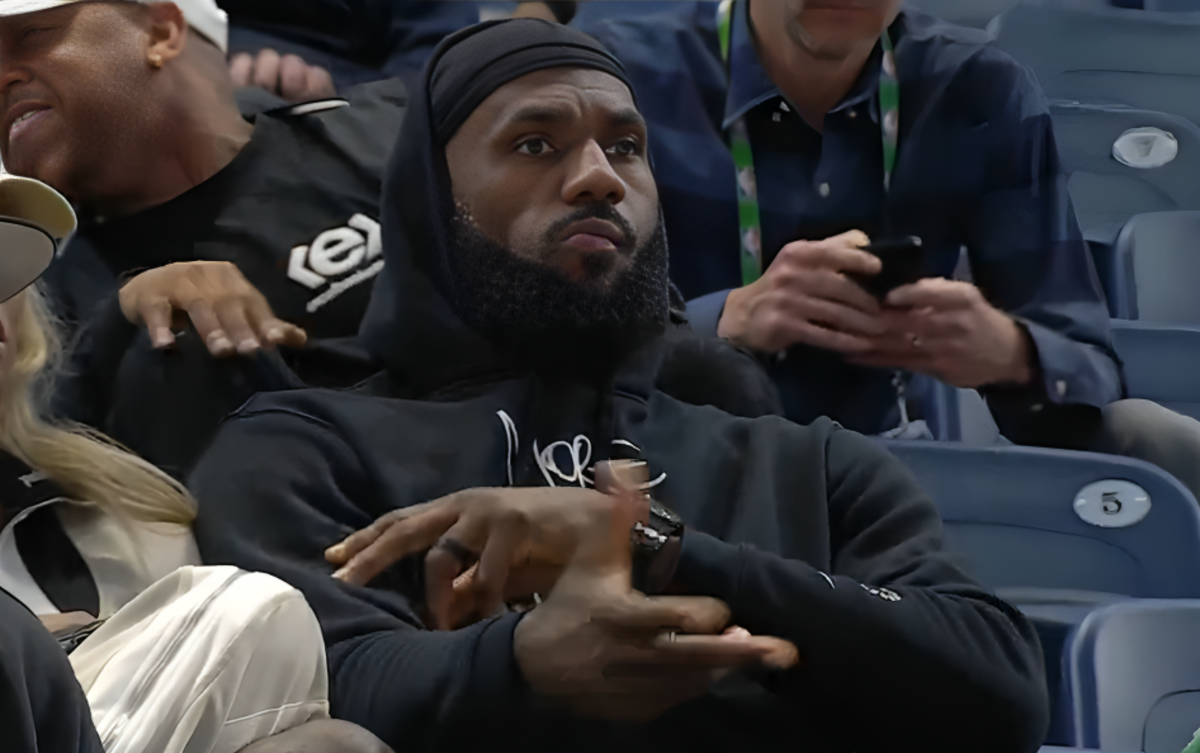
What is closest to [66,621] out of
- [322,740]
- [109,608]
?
[109,608]

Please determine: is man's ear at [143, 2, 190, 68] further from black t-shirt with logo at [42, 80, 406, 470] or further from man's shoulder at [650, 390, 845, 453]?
man's shoulder at [650, 390, 845, 453]

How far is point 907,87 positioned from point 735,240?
0.27m

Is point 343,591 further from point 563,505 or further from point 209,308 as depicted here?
point 209,308

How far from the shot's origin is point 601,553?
4.26 ft

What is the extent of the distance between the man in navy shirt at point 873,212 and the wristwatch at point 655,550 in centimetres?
22

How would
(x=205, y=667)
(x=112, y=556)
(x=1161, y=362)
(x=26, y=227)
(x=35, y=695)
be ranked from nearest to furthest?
(x=35, y=695) < (x=205, y=667) < (x=26, y=227) < (x=112, y=556) < (x=1161, y=362)

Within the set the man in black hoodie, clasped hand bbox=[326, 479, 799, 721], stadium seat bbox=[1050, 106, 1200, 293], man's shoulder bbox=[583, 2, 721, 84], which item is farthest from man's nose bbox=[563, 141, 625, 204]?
stadium seat bbox=[1050, 106, 1200, 293]

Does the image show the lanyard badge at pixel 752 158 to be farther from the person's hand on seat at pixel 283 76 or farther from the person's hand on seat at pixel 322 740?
the person's hand on seat at pixel 322 740

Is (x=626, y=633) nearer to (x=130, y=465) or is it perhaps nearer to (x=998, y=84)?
(x=130, y=465)

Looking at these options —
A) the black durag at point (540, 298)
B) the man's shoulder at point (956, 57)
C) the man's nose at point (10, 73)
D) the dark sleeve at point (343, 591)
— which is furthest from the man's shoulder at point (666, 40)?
the man's nose at point (10, 73)

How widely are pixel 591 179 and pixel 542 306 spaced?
15 centimetres

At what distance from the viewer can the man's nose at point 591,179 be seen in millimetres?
1404

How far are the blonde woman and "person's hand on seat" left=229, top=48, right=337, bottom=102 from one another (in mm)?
331

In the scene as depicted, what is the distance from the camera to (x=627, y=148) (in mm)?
1447
